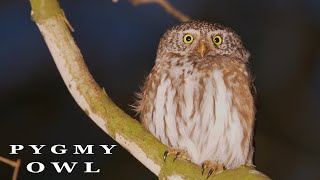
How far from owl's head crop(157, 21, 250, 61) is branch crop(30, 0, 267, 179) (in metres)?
1.16

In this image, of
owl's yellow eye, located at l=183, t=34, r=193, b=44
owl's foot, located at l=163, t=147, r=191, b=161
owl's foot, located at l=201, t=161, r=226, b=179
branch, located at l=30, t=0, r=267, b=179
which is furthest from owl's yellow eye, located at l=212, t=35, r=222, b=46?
branch, located at l=30, t=0, r=267, b=179

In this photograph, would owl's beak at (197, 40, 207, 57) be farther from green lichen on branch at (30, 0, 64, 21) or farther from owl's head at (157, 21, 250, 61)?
green lichen on branch at (30, 0, 64, 21)

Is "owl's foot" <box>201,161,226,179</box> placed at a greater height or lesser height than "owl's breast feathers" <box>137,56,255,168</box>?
lesser

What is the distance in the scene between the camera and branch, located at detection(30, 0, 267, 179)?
12.8 ft

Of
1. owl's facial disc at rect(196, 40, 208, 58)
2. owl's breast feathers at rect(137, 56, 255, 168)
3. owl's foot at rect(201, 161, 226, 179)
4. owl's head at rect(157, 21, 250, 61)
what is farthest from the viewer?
owl's head at rect(157, 21, 250, 61)

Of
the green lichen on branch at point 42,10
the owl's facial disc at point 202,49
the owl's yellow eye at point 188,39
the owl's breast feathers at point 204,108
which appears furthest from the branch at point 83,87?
the owl's yellow eye at point 188,39

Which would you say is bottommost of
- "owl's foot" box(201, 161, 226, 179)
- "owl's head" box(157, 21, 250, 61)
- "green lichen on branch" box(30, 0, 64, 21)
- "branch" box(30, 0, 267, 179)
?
"owl's foot" box(201, 161, 226, 179)

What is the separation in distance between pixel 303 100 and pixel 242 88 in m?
3.38

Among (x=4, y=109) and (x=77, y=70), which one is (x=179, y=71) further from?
(x=4, y=109)

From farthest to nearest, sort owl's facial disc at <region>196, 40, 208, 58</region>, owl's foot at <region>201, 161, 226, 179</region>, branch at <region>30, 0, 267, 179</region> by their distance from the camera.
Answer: owl's facial disc at <region>196, 40, 208, 58</region> < owl's foot at <region>201, 161, 226, 179</region> < branch at <region>30, 0, 267, 179</region>

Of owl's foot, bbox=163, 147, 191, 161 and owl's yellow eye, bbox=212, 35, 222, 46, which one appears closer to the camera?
owl's foot, bbox=163, 147, 191, 161

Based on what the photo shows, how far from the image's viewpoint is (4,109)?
319 inches

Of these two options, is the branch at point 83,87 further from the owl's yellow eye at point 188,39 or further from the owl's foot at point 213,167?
Answer: the owl's yellow eye at point 188,39

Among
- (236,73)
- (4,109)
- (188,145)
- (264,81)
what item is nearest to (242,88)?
(236,73)
